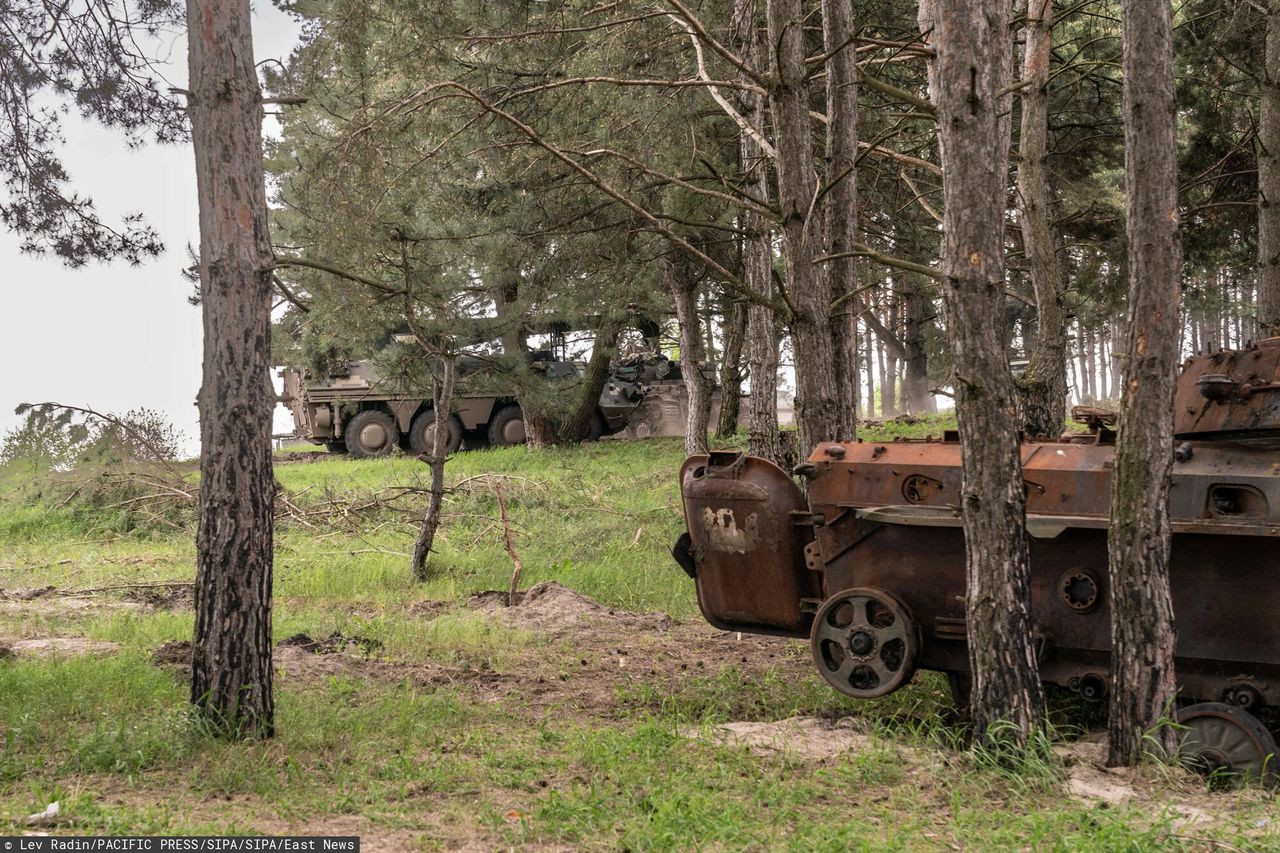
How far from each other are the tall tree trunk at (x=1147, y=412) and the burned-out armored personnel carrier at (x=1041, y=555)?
0.31 m

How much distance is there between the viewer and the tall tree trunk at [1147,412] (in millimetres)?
5512

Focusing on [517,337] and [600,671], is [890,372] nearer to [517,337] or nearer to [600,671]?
[517,337]

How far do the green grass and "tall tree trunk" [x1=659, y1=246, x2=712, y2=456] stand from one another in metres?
5.08

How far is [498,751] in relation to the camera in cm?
609

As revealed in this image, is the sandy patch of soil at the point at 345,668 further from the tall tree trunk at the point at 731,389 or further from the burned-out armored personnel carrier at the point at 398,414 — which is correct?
the burned-out armored personnel carrier at the point at 398,414

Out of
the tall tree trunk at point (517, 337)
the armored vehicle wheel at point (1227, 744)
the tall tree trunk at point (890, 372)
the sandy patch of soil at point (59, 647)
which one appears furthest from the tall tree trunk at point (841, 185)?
the tall tree trunk at point (890, 372)

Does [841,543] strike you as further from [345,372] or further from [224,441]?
[345,372]

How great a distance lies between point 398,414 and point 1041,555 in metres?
19.0

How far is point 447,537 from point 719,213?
5017 mm

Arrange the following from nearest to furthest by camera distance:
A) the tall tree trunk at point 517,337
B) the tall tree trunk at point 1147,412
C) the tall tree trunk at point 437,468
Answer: the tall tree trunk at point 1147,412 < the tall tree trunk at point 437,468 < the tall tree trunk at point 517,337

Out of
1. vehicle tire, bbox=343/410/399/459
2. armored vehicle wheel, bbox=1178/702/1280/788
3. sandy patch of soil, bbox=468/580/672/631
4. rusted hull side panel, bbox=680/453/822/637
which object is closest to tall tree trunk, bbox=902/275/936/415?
vehicle tire, bbox=343/410/399/459

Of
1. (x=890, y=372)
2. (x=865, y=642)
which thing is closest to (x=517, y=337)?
(x=865, y=642)

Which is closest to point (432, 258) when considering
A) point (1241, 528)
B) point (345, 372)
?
point (345, 372)

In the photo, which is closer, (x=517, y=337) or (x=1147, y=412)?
(x=1147, y=412)
